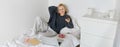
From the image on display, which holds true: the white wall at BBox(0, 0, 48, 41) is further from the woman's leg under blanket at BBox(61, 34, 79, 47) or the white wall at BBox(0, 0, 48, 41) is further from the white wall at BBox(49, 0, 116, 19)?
the woman's leg under blanket at BBox(61, 34, 79, 47)

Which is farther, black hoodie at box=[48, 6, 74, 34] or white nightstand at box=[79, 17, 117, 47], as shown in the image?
black hoodie at box=[48, 6, 74, 34]

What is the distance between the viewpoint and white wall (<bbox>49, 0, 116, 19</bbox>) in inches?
88.5

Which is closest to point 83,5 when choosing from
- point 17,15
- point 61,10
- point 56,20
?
point 61,10

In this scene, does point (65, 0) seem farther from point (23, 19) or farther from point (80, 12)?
point (23, 19)

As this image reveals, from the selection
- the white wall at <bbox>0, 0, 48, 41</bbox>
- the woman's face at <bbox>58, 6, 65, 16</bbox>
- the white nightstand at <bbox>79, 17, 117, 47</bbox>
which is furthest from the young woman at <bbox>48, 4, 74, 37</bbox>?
the white nightstand at <bbox>79, 17, 117, 47</bbox>

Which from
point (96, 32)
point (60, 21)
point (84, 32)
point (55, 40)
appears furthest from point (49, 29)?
point (96, 32)

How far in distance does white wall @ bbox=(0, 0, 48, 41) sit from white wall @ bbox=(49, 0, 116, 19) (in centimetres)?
32

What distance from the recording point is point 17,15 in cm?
224

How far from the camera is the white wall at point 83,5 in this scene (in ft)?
7.38

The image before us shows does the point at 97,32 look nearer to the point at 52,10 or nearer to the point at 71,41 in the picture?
the point at 71,41

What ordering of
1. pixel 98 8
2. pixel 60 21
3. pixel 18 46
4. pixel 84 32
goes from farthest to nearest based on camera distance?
pixel 60 21 → pixel 98 8 → pixel 84 32 → pixel 18 46

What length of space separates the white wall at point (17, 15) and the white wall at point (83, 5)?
324 millimetres

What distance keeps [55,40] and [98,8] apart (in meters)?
0.73

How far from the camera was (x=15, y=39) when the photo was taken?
2.19 metres
